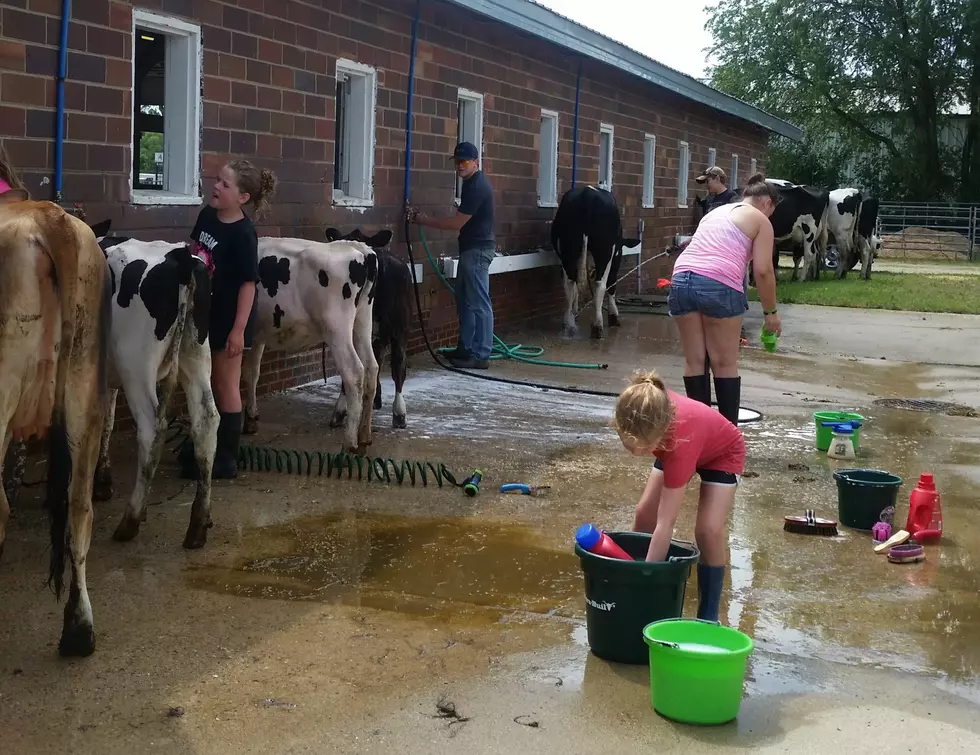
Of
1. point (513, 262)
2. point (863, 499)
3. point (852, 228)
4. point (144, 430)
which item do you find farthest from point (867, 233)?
point (144, 430)

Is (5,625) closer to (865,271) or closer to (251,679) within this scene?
(251,679)

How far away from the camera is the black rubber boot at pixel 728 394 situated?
6.93 metres

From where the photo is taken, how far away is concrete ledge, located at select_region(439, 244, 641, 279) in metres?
12.7

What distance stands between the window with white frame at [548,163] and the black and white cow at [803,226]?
450 inches

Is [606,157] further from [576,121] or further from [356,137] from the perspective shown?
[356,137]

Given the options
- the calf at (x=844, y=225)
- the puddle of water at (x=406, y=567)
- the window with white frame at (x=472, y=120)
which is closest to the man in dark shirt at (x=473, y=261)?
the window with white frame at (x=472, y=120)

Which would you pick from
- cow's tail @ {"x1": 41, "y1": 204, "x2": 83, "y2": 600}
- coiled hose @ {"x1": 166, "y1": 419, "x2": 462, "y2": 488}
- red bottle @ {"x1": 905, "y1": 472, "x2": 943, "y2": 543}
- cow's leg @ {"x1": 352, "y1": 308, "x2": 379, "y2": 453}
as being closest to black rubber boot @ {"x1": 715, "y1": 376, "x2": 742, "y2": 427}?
red bottle @ {"x1": 905, "y1": 472, "x2": 943, "y2": 543}

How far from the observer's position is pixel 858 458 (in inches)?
333

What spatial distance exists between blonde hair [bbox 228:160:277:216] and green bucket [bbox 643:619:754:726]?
3585 millimetres

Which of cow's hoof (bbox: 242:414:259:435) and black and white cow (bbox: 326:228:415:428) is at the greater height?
black and white cow (bbox: 326:228:415:428)

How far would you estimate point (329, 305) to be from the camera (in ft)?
25.9

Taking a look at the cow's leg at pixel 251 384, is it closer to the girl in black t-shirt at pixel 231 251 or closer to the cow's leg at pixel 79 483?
the girl in black t-shirt at pixel 231 251

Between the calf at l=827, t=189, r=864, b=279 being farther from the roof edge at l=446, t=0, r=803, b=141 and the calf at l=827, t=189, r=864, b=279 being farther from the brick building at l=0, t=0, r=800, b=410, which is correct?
the brick building at l=0, t=0, r=800, b=410

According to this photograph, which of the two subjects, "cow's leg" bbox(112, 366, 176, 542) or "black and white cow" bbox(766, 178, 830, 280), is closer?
"cow's leg" bbox(112, 366, 176, 542)
